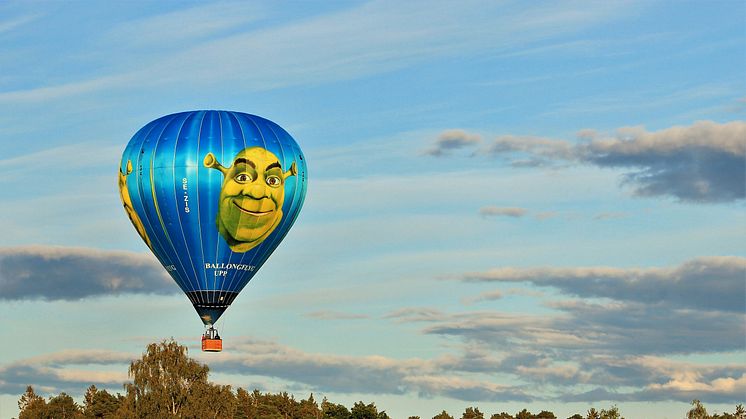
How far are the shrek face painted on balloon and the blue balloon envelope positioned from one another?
0.19 ft

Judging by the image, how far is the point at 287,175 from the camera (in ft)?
281

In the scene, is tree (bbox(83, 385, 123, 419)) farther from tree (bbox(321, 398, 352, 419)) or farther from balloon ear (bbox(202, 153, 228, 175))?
balloon ear (bbox(202, 153, 228, 175))

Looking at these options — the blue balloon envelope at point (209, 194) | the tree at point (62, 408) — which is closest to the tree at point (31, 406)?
the tree at point (62, 408)

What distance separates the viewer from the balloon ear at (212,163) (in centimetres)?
8275

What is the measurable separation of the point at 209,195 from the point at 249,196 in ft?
8.29

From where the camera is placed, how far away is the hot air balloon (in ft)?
272

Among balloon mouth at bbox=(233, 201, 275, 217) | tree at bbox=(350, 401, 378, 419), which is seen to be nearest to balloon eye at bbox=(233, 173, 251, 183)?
balloon mouth at bbox=(233, 201, 275, 217)

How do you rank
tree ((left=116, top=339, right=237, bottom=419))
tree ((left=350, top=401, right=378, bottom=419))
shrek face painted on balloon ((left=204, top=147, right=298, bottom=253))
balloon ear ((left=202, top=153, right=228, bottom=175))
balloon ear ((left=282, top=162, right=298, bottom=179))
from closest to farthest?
balloon ear ((left=202, top=153, right=228, bottom=175))
shrek face painted on balloon ((left=204, top=147, right=298, bottom=253))
balloon ear ((left=282, top=162, right=298, bottom=179))
tree ((left=116, top=339, right=237, bottom=419))
tree ((left=350, top=401, right=378, bottom=419))

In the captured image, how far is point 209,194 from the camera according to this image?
83.1 m

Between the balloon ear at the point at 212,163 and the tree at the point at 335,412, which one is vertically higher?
the balloon ear at the point at 212,163

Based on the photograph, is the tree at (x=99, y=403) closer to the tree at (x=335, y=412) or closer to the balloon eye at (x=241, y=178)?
the tree at (x=335, y=412)

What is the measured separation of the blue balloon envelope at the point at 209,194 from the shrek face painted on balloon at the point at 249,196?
6cm

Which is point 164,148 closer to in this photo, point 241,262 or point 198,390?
point 241,262

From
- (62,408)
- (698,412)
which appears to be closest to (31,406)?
(62,408)
